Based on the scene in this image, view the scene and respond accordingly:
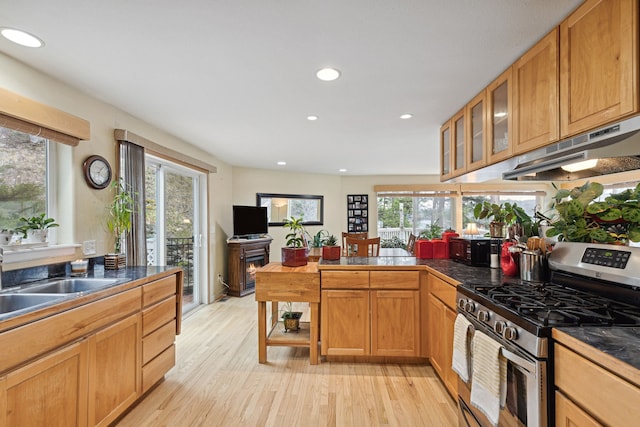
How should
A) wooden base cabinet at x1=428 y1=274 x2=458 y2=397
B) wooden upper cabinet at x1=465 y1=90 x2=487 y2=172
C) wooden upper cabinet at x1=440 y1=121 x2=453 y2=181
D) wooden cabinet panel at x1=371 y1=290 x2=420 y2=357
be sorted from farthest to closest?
wooden upper cabinet at x1=440 y1=121 x2=453 y2=181 < wooden cabinet panel at x1=371 y1=290 x2=420 y2=357 < wooden upper cabinet at x1=465 y1=90 x2=487 y2=172 < wooden base cabinet at x1=428 y1=274 x2=458 y2=397

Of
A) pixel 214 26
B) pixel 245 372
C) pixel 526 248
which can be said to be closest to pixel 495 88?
pixel 526 248

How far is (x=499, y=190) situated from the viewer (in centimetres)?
701

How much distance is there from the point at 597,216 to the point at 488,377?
1.12 m

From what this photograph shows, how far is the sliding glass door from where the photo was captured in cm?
359

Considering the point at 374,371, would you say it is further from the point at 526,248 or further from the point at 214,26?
the point at 214,26

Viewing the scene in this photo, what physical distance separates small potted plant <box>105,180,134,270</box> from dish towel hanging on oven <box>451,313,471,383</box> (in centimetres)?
248

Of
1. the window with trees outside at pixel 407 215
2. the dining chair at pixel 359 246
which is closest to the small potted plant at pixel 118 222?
the dining chair at pixel 359 246

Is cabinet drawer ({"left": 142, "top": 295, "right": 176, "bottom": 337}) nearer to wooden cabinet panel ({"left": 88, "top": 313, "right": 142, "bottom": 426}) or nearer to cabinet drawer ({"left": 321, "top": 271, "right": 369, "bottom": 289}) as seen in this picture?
wooden cabinet panel ({"left": 88, "top": 313, "right": 142, "bottom": 426})

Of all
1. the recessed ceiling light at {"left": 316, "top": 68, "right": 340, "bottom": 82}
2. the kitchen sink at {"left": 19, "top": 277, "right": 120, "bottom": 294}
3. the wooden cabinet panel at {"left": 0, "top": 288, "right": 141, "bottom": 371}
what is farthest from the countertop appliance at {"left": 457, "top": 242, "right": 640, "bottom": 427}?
the kitchen sink at {"left": 19, "top": 277, "right": 120, "bottom": 294}

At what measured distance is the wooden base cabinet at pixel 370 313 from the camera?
2.60m

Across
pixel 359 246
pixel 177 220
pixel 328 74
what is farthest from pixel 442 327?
pixel 177 220

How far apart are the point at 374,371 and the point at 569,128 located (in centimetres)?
219

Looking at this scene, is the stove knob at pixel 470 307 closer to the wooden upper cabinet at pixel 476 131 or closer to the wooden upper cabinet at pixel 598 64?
the wooden upper cabinet at pixel 598 64

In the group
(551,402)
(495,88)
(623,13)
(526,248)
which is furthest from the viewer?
(495,88)
